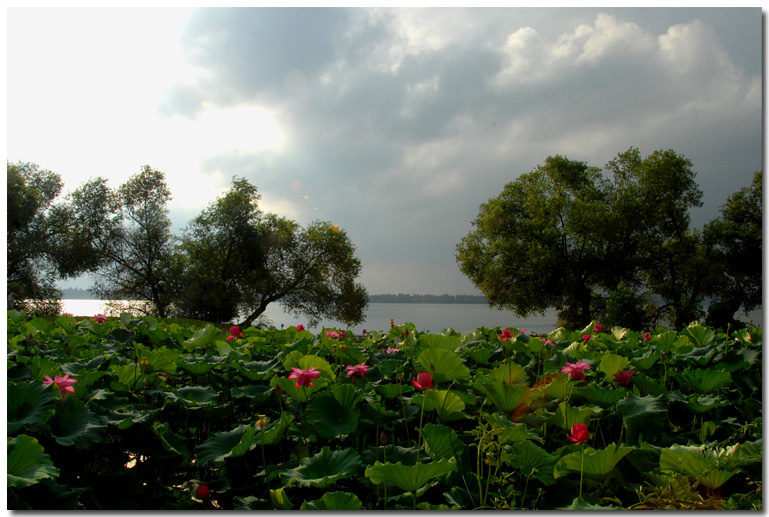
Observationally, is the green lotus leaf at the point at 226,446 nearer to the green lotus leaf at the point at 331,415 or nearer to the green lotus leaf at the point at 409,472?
the green lotus leaf at the point at 331,415

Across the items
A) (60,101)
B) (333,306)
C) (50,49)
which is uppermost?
(50,49)

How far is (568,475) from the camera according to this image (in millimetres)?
1193

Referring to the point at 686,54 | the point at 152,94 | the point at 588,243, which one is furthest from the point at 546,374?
the point at 588,243

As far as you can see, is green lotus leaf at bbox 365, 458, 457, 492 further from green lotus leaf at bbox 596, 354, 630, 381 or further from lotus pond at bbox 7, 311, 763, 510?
green lotus leaf at bbox 596, 354, 630, 381

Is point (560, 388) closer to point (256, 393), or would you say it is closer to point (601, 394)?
point (601, 394)

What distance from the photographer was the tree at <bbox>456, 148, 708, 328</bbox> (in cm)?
1196

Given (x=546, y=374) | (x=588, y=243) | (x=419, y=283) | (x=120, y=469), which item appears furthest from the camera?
(x=588, y=243)

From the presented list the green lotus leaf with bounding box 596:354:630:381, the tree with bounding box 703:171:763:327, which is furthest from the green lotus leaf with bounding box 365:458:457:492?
the tree with bounding box 703:171:763:327

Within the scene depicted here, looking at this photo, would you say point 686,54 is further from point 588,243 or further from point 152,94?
point 588,243

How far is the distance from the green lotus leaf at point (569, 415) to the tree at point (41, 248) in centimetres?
774

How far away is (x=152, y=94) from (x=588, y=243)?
1324cm

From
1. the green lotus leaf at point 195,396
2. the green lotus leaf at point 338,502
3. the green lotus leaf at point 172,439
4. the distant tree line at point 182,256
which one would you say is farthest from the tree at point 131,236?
the green lotus leaf at point 338,502

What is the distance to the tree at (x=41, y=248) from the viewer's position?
746 cm

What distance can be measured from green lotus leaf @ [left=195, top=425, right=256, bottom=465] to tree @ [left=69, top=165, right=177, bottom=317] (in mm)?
10255
